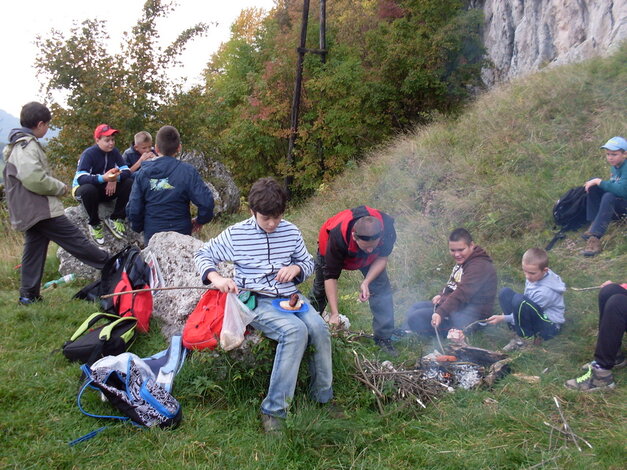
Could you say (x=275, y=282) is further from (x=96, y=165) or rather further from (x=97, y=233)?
(x=97, y=233)

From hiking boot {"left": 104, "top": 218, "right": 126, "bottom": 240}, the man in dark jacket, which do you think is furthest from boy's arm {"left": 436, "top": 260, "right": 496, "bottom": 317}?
hiking boot {"left": 104, "top": 218, "right": 126, "bottom": 240}

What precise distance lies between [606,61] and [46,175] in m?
9.76

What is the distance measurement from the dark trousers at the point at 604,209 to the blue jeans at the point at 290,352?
14.2 ft

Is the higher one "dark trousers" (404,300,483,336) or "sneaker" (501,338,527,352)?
"dark trousers" (404,300,483,336)

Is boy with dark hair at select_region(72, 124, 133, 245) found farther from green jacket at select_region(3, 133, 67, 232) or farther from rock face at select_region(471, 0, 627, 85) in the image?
rock face at select_region(471, 0, 627, 85)

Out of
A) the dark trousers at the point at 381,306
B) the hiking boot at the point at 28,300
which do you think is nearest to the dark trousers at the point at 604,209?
the dark trousers at the point at 381,306

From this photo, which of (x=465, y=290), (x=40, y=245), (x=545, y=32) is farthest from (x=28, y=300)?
(x=545, y=32)

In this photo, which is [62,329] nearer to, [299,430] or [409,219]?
[299,430]

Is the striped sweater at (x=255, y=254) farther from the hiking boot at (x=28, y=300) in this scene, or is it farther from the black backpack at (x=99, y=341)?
the hiking boot at (x=28, y=300)

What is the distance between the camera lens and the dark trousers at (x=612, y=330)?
3.45 m

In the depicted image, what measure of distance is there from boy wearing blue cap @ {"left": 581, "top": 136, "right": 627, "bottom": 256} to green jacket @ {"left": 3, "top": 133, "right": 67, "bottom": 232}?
5.97 metres

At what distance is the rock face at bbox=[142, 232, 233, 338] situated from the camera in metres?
4.25

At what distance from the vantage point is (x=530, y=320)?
4352mm

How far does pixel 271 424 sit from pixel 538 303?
266 centimetres
